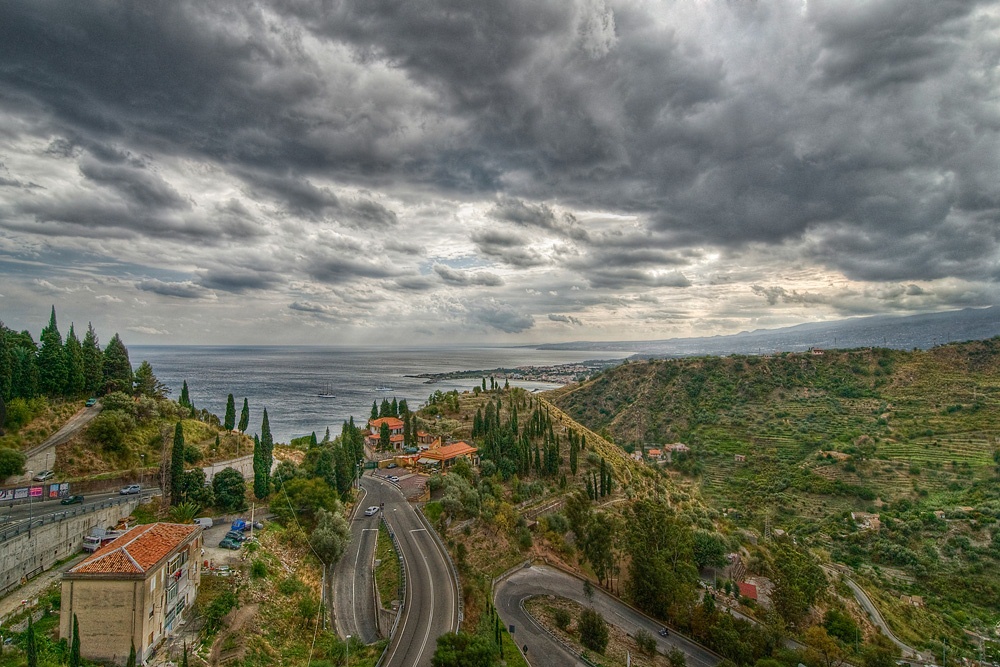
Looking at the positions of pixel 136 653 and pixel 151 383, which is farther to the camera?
pixel 151 383

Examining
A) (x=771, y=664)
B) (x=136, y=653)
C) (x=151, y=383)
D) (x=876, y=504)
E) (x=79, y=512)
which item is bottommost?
(x=876, y=504)

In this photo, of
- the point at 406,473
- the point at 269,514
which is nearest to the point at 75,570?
the point at 269,514

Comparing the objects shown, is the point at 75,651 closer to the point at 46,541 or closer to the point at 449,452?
the point at 46,541

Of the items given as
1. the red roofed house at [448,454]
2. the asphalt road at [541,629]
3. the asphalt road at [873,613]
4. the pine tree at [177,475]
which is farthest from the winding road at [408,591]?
the asphalt road at [873,613]

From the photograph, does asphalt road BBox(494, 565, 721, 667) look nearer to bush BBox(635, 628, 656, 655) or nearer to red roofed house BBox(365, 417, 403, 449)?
bush BBox(635, 628, 656, 655)

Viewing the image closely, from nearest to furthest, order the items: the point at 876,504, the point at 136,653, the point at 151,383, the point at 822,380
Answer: the point at 136,653 → the point at 151,383 → the point at 876,504 → the point at 822,380

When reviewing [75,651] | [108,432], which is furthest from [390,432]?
[75,651]

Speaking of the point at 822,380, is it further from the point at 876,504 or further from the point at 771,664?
the point at 771,664
